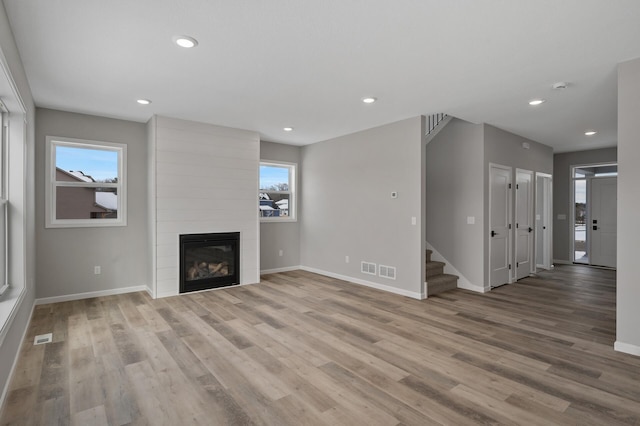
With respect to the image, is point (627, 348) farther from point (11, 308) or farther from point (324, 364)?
point (11, 308)

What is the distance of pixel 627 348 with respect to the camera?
310 cm

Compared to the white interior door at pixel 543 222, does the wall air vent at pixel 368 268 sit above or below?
below

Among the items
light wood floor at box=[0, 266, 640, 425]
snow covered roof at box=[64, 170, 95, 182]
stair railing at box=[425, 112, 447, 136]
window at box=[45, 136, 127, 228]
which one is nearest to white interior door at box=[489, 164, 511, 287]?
light wood floor at box=[0, 266, 640, 425]

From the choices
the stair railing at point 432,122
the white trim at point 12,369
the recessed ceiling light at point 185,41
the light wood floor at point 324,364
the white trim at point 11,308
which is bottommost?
the light wood floor at point 324,364

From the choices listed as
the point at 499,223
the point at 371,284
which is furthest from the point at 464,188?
the point at 371,284

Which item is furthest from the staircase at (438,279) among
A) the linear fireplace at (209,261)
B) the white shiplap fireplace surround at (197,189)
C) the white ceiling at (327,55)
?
the linear fireplace at (209,261)

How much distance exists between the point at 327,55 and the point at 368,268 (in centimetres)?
373

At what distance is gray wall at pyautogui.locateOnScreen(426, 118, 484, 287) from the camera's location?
5.42 metres

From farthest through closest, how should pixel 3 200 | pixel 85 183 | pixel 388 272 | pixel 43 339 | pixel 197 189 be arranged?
pixel 388 272, pixel 197 189, pixel 85 183, pixel 43 339, pixel 3 200

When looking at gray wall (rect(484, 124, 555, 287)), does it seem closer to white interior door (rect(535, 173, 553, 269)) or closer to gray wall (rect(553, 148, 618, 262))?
white interior door (rect(535, 173, 553, 269))

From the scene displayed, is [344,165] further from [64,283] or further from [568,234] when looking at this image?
[568,234]

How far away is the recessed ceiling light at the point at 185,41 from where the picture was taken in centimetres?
269

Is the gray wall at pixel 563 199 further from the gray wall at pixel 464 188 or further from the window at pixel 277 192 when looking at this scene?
the window at pixel 277 192

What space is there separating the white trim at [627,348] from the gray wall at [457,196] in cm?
224
